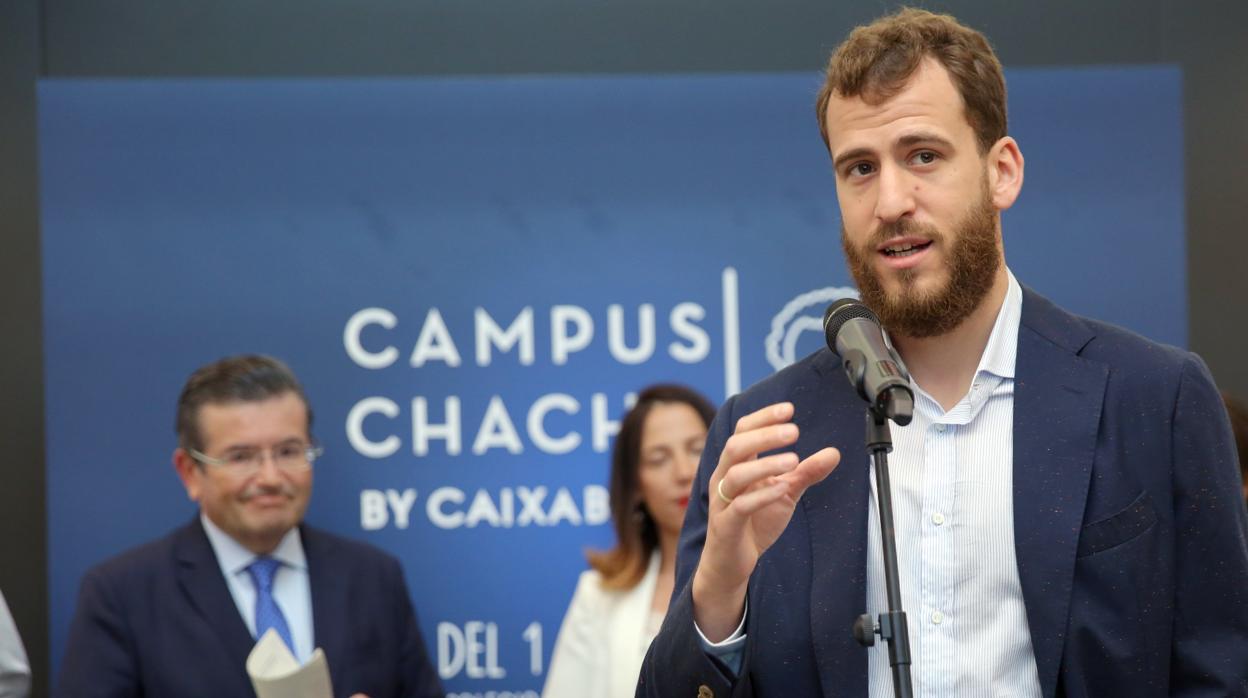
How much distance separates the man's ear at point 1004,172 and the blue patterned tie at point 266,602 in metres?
2.34

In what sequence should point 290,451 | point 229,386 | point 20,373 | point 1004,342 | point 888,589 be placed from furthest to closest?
point 20,373 < point 290,451 < point 229,386 < point 1004,342 < point 888,589

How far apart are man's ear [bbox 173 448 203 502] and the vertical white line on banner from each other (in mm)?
1480

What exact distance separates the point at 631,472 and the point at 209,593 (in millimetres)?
1188

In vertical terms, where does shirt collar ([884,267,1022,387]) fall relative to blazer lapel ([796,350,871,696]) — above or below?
above

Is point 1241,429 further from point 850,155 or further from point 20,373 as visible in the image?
point 20,373

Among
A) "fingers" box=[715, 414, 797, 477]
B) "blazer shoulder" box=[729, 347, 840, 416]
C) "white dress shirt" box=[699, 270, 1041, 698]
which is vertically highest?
"blazer shoulder" box=[729, 347, 840, 416]

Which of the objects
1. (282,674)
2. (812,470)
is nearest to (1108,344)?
(812,470)

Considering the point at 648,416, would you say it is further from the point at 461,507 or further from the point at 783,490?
the point at 783,490

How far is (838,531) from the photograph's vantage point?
203cm

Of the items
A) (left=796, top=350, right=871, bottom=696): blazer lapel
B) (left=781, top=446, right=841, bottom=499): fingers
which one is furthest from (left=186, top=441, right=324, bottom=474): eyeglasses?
(left=781, top=446, right=841, bottom=499): fingers

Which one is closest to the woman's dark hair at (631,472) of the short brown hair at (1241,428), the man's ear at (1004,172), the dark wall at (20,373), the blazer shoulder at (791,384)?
the short brown hair at (1241,428)

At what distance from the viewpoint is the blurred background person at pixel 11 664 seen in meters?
3.75

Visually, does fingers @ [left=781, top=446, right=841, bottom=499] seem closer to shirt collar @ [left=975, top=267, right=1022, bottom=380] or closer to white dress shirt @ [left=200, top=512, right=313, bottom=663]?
shirt collar @ [left=975, top=267, right=1022, bottom=380]

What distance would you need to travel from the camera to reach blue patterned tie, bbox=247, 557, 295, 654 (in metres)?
3.75
